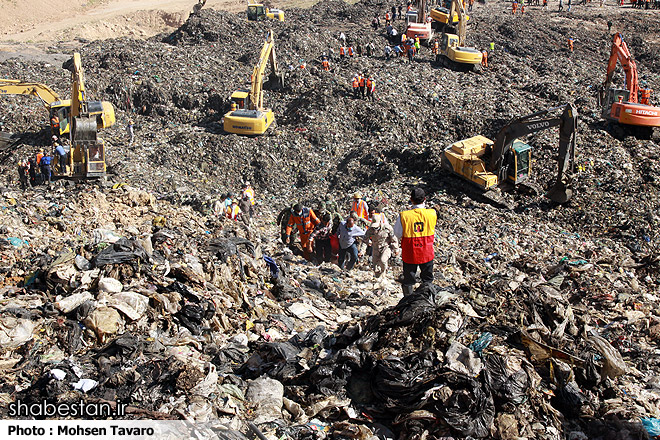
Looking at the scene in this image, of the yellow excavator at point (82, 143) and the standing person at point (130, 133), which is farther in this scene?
the standing person at point (130, 133)

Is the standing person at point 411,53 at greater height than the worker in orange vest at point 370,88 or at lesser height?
greater

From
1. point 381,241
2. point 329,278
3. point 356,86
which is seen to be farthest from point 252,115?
point 381,241

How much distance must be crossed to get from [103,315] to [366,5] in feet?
101

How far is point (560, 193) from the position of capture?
42.7ft

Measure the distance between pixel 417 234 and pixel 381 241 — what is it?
8.15 ft

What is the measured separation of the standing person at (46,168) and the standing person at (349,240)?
341 inches

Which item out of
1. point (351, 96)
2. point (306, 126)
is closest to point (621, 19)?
point (351, 96)

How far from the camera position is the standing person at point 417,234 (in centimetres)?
603

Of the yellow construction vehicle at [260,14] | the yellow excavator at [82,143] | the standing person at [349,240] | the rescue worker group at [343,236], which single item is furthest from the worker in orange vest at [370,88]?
the yellow construction vehicle at [260,14]

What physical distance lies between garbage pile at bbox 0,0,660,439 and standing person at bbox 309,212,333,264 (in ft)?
1.24

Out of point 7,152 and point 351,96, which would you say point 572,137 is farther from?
point 7,152

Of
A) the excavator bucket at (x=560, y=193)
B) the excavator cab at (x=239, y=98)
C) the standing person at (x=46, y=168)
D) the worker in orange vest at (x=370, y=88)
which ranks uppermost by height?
the worker in orange vest at (x=370, y=88)

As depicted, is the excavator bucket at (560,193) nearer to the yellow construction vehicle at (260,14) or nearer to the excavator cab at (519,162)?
the excavator cab at (519,162)

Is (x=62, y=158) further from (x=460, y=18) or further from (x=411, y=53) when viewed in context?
(x=460, y=18)
